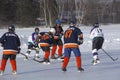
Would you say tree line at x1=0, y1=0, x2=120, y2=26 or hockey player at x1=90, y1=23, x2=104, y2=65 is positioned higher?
hockey player at x1=90, y1=23, x2=104, y2=65

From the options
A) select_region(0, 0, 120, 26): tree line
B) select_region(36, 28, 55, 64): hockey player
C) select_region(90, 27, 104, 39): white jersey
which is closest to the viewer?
select_region(90, 27, 104, 39): white jersey

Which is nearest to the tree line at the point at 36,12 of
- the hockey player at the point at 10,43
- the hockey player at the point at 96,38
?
the hockey player at the point at 96,38

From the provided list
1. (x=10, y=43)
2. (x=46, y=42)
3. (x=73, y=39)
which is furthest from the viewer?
(x=46, y=42)

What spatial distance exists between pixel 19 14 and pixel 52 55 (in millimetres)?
38279

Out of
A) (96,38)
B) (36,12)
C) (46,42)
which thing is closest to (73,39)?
(96,38)

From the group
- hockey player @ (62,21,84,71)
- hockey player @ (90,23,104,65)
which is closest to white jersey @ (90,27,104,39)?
hockey player @ (90,23,104,65)

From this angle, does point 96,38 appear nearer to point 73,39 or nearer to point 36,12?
point 73,39

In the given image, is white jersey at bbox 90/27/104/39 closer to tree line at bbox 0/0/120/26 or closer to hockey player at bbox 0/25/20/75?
hockey player at bbox 0/25/20/75

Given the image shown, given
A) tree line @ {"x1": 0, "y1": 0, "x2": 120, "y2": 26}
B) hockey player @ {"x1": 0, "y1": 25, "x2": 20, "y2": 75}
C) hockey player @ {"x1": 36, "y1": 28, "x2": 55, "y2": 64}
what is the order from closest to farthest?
1. hockey player @ {"x1": 0, "y1": 25, "x2": 20, "y2": 75}
2. hockey player @ {"x1": 36, "y1": 28, "x2": 55, "y2": 64}
3. tree line @ {"x1": 0, "y1": 0, "x2": 120, "y2": 26}

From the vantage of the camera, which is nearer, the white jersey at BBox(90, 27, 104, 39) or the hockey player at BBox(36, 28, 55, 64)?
the white jersey at BBox(90, 27, 104, 39)

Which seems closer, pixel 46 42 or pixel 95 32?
pixel 95 32

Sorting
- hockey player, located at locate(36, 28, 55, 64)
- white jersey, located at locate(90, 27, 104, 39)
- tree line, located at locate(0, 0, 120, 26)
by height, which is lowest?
tree line, located at locate(0, 0, 120, 26)

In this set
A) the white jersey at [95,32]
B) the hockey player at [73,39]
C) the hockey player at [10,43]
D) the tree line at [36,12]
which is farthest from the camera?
the tree line at [36,12]

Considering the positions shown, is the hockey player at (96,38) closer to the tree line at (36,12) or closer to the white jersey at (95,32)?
the white jersey at (95,32)
